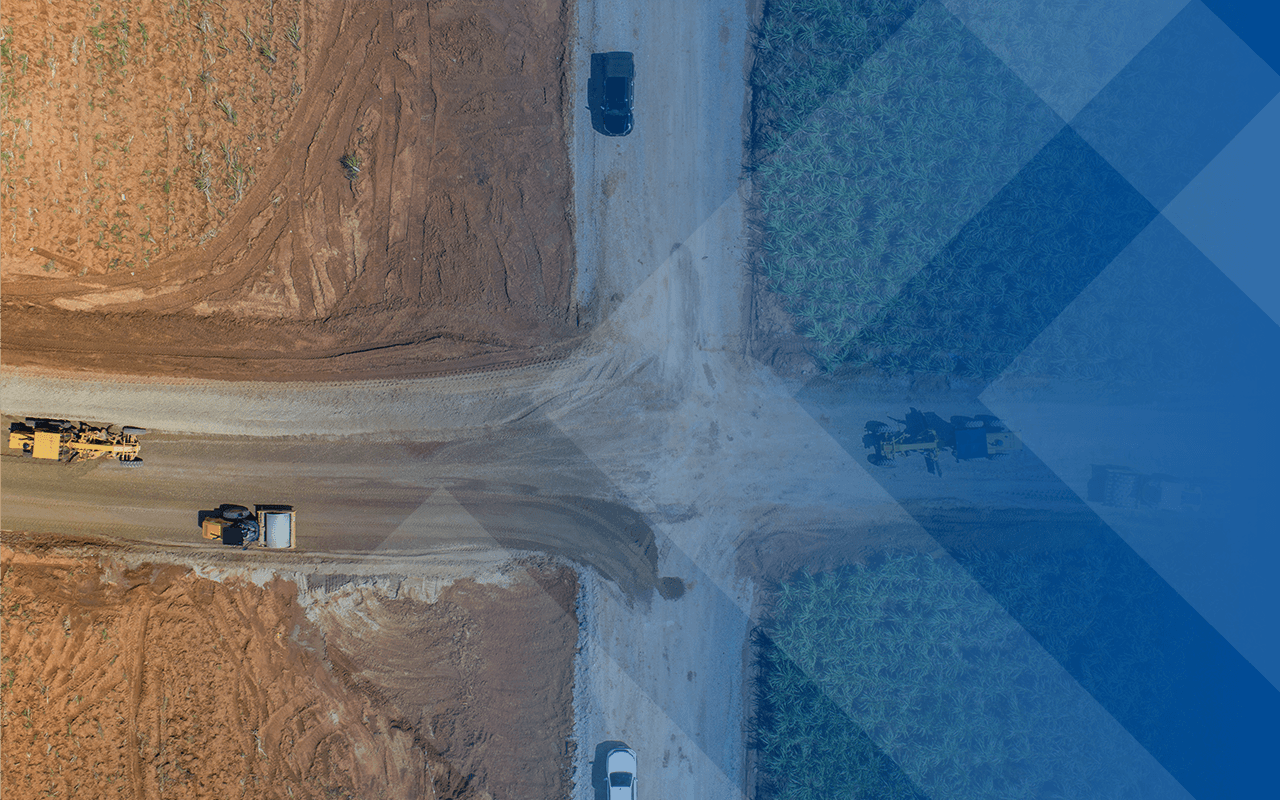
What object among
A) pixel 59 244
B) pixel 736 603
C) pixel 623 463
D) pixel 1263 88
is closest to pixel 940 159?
pixel 1263 88

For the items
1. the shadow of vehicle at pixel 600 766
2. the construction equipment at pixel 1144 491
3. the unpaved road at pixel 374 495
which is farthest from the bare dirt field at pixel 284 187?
the construction equipment at pixel 1144 491

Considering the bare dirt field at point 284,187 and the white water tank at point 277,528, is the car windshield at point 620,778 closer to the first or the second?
the white water tank at point 277,528

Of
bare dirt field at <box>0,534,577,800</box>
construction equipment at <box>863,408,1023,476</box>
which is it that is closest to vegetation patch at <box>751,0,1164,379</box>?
construction equipment at <box>863,408,1023,476</box>

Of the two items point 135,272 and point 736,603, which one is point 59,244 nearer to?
Result: point 135,272

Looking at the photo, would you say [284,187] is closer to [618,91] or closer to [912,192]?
[618,91]

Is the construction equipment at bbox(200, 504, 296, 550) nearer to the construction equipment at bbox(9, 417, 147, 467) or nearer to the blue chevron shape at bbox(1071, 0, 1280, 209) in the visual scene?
the construction equipment at bbox(9, 417, 147, 467)

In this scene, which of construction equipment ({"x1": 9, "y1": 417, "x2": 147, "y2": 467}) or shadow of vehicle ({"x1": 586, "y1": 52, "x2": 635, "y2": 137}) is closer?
construction equipment ({"x1": 9, "y1": 417, "x2": 147, "y2": 467})

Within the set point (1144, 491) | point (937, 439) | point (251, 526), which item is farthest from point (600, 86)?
point (1144, 491)

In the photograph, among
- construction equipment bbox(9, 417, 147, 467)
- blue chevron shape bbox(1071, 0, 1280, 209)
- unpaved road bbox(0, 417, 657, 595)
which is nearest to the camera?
construction equipment bbox(9, 417, 147, 467)
